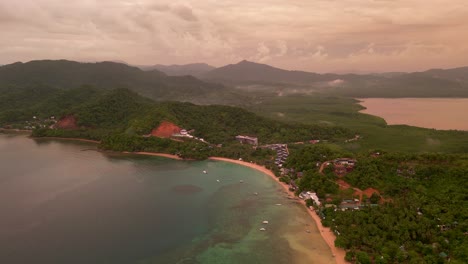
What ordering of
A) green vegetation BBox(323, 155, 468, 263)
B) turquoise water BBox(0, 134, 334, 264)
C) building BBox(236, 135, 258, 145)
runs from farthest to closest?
1. building BBox(236, 135, 258, 145)
2. turquoise water BBox(0, 134, 334, 264)
3. green vegetation BBox(323, 155, 468, 263)

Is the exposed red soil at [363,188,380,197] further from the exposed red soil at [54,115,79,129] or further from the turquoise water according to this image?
the exposed red soil at [54,115,79,129]

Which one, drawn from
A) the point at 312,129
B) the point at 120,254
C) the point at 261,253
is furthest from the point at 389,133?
the point at 120,254

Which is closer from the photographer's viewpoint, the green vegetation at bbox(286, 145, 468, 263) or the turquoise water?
the green vegetation at bbox(286, 145, 468, 263)

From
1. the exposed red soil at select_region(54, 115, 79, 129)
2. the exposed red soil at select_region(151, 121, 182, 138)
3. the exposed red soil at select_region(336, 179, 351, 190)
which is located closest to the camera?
the exposed red soil at select_region(336, 179, 351, 190)

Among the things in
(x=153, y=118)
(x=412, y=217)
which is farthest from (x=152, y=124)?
(x=412, y=217)

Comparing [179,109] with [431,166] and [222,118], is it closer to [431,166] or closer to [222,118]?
[222,118]

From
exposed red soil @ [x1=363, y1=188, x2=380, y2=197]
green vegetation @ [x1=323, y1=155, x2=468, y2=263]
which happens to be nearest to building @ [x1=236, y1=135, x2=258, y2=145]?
green vegetation @ [x1=323, y1=155, x2=468, y2=263]

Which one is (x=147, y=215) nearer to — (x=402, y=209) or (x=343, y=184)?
(x=343, y=184)

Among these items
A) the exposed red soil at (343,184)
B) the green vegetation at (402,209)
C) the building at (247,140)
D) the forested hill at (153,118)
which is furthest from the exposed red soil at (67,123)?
the exposed red soil at (343,184)
